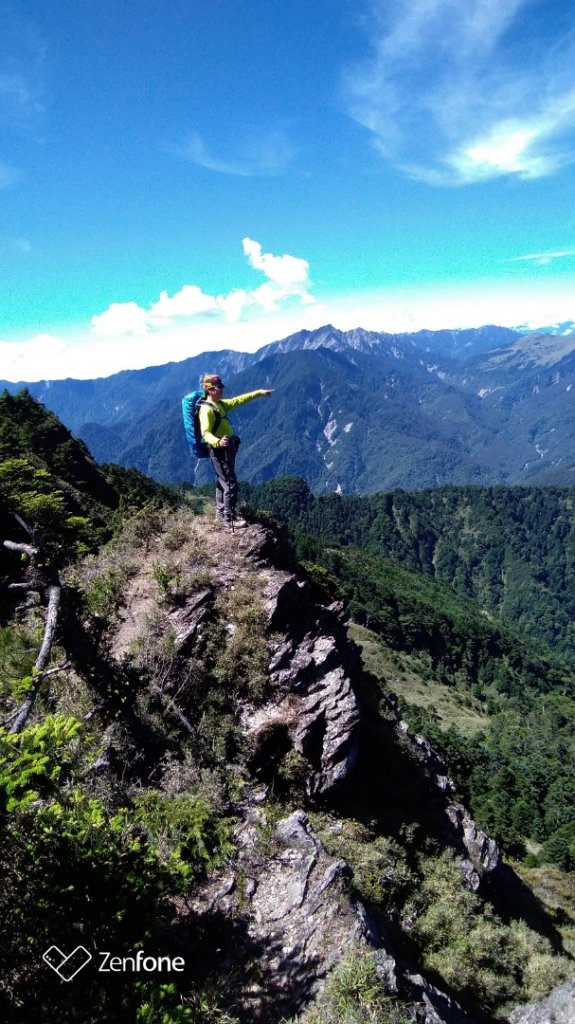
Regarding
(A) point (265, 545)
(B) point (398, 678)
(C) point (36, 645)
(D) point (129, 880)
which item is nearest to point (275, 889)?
(D) point (129, 880)

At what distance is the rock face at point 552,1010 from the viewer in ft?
26.9

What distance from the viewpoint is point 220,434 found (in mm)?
12359

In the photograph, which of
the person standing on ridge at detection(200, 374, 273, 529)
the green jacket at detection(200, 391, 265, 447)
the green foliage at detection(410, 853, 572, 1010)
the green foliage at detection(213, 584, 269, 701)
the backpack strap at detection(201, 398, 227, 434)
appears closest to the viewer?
the green foliage at detection(410, 853, 572, 1010)

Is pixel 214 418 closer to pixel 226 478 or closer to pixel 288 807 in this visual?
pixel 226 478

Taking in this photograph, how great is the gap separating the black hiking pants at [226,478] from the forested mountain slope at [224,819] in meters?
0.82

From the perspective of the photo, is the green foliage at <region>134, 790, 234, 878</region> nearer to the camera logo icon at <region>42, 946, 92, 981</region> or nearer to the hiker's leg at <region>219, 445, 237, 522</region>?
the camera logo icon at <region>42, 946, 92, 981</region>

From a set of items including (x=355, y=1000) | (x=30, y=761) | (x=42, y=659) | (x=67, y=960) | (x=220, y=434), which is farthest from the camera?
(x=220, y=434)

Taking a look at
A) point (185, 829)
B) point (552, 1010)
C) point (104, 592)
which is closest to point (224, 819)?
point (185, 829)

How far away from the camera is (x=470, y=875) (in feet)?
39.5

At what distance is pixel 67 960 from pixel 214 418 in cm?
991

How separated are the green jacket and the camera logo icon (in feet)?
30.2

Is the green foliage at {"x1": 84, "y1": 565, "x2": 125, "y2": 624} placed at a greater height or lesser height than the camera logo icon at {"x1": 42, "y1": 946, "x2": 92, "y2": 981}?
greater

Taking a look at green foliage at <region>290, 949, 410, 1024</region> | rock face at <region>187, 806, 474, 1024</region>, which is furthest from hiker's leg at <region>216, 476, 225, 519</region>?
green foliage at <region>290, 949, 410, 1024</region>

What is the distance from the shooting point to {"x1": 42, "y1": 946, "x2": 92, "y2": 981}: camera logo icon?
178 inches
